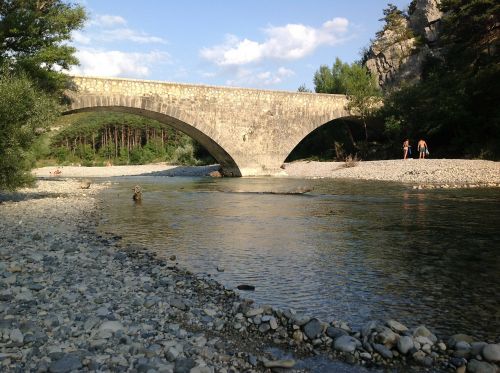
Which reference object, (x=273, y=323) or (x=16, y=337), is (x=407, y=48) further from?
(x=16, y=337)

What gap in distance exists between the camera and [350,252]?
279 inches

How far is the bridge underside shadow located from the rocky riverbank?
2117 cm

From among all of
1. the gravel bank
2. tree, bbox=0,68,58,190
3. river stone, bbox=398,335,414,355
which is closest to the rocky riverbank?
river stone, bbox=398,335,414,355

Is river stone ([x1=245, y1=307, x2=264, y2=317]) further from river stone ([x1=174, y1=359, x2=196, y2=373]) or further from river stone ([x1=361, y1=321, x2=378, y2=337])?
river stone ([x1=174, y1=359, x2=196, y2=373])

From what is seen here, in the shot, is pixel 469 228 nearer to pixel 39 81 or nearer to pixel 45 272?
pixel 45 272

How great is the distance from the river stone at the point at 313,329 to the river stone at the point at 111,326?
148cm

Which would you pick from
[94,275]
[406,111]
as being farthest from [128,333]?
[406,111]

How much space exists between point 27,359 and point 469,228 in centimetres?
812

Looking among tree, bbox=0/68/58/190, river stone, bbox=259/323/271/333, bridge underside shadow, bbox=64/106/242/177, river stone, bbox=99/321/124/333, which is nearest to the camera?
river stone, bbox=99/321/124/333

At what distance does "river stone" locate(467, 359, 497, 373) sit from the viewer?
3.16 meters

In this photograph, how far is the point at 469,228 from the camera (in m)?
8.91

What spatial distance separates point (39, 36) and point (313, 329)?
1834 centimetres

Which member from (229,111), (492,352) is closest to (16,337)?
(492,352)

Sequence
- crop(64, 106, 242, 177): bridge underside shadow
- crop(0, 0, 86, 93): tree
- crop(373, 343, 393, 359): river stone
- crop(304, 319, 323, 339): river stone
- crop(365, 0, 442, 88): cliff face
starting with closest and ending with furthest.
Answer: crop(373, 343, 393, 359): river stone
crop(304, 319, 323, 339): river stone
crop(0, 0, 86, 93): tree
crop(64, 106, 242, 177): bridge underside shadow
crop(365, 0, 442, 88): cliff face
